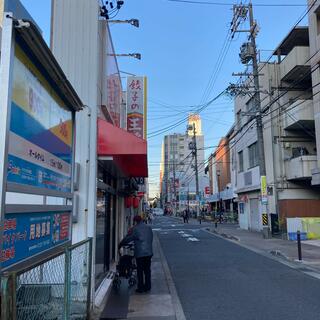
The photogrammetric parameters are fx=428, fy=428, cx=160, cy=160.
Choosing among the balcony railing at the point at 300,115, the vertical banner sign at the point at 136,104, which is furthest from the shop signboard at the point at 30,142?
the balcony railing at the point at 300,115

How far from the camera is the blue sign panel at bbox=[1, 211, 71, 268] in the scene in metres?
3.06

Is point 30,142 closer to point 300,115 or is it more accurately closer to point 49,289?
point 49,289

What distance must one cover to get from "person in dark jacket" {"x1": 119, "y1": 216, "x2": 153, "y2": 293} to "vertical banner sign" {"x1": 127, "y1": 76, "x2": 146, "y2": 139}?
836 cm

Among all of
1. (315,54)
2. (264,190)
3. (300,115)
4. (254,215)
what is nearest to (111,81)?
(264,190)

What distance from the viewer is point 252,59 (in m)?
27.2

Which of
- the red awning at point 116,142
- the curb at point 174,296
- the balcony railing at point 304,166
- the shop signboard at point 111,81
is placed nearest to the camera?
the curb at point 174,296

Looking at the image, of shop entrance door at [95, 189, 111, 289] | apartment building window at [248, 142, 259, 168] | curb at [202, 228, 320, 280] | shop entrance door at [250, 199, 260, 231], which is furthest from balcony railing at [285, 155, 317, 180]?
shop entrance door at [95, 189, 111, 289]

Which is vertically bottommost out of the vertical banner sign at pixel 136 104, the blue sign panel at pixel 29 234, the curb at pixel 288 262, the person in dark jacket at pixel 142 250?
the curb at pixel 288 262

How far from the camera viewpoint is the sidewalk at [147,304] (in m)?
7.67

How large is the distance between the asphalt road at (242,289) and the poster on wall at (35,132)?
449 centimetres

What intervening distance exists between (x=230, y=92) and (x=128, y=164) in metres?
17.3

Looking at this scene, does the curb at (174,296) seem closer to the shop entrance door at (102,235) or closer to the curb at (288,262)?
the shop entrance door at (102,235)

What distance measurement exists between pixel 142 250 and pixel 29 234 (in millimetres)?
6501

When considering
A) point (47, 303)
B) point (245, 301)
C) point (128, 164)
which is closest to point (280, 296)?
point (245, 301)
